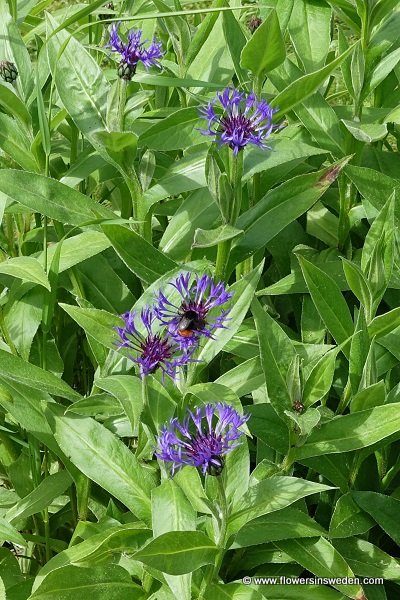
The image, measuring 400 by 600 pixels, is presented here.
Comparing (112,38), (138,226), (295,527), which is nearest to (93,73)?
(112,38)

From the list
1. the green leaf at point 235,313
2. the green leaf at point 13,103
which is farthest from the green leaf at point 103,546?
the green leaf at point 13,103

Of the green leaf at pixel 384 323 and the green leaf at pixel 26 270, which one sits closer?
the green leaf at pixel 384 323

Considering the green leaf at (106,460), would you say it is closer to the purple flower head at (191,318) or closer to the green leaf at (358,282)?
the purple flower head at (191,318)

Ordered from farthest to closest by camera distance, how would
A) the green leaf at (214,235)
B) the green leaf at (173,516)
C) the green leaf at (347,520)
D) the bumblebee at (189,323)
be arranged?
the green leaf at (347,520), the green leaf at (214,235), the green leaf at (173,516), the bumblebee at (189,323)

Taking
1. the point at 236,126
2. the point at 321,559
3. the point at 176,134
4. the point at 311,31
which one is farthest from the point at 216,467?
the point at 311,31

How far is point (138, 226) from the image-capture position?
7.14 ft

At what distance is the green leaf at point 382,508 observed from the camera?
1.99m

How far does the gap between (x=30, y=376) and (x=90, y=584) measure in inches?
19.1

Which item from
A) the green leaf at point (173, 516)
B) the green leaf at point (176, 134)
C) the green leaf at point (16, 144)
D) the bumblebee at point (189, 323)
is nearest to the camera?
the bumblebee at point (189, 323)

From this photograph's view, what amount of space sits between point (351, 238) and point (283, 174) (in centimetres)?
39

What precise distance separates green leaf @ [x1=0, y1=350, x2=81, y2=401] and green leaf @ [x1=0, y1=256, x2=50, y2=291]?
0.60 feet

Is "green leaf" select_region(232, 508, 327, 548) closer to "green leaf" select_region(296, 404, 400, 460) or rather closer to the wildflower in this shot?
"green leaf" select_region(296, 404, 400, 460)

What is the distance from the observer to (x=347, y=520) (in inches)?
78.0

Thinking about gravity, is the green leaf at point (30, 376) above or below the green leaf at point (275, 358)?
above
